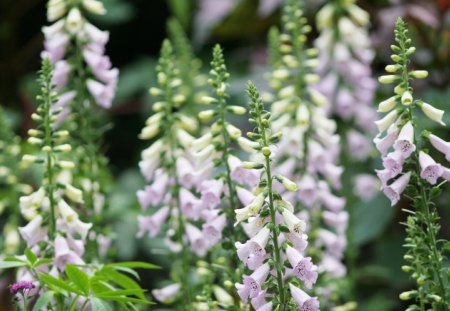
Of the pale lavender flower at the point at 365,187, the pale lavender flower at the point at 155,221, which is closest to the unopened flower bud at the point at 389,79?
the pale lavender flower at the point at 155,221

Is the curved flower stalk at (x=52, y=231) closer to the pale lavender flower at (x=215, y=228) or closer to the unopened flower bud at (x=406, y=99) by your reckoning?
the pale lavender flower at (x=215, y=228)

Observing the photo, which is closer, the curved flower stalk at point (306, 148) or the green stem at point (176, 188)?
the green stem at point (176, 188)

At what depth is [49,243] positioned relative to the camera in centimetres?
291

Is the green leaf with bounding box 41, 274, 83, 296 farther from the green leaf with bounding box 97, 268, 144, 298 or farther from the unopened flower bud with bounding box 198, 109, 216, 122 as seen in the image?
the unopened flower bud with bounding box 198, 109, 216, 122

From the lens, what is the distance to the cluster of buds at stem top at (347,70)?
4.72 m

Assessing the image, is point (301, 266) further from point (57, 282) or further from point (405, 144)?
point (57, 282)

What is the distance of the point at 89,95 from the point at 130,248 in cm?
141

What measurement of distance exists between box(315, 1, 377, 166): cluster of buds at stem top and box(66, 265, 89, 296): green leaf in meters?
2.47

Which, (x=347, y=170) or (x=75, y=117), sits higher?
(x=347, y=170)

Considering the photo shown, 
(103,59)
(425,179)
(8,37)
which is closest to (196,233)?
(103,59)

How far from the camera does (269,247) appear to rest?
2.46 m

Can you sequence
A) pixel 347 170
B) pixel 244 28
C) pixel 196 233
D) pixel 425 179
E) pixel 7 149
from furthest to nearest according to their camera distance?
1. pixel 244 28
2. pixel 347 170
3. pixel 7 149
4. pixel 196 233
5. pixel 425 179

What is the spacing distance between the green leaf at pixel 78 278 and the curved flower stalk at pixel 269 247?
456 mm

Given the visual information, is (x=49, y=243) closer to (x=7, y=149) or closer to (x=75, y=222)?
(x=75, y=222)
